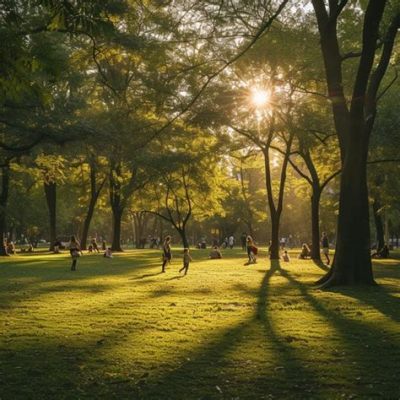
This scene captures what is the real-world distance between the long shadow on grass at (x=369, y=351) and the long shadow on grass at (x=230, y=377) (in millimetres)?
703

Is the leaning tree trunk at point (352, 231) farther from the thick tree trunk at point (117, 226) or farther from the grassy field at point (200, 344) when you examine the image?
the thick tree trunk at point (117, 226)

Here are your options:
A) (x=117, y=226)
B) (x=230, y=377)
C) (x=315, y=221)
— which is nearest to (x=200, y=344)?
(x=230, y=377)

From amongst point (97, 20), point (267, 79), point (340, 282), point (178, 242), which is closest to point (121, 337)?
point (97, 20)

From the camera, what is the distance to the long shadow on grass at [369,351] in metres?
6.29

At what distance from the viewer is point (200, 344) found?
8.56 meters

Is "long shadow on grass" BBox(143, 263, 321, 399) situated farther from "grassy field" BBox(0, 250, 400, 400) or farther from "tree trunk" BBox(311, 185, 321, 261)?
"tree trunk" BBox(311, 185, 321, 261)

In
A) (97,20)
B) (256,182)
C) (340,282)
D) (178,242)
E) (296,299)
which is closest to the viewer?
(97,20)

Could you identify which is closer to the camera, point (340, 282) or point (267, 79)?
point (340, 282)

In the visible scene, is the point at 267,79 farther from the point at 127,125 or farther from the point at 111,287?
the point at 111,287

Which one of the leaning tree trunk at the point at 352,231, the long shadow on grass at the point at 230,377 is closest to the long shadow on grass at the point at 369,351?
the long shadow on grass at the point at 230,377

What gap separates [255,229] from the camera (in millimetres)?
90562

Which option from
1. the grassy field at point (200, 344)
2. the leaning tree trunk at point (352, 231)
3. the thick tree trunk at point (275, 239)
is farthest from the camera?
the thick tree trunk at point (275, 239)

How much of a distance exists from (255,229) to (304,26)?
6685 cm

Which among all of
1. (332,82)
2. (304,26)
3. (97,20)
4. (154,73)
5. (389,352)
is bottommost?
(389,352)
